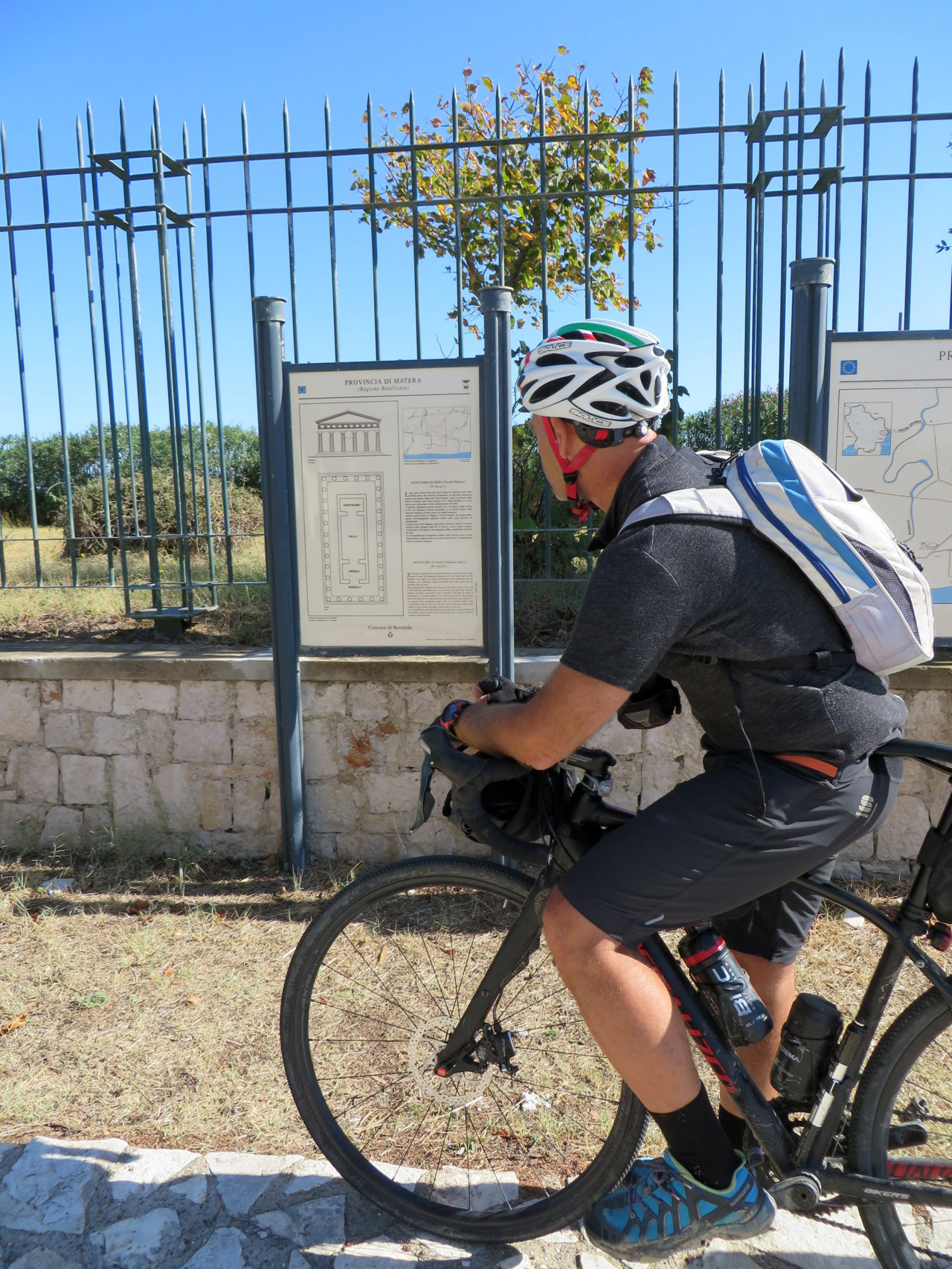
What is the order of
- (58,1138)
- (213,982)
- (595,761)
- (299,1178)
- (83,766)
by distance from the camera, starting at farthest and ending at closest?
(83,766)
(213,982)
(58,1138)
(299,1178)
(595,761)

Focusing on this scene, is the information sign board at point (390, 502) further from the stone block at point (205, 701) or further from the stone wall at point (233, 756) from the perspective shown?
the stone block at point (205, 701)

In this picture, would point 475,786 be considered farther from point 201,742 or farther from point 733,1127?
point 201,742

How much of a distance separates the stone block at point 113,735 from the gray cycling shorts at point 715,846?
3.19 meters

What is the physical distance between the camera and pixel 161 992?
10.9 feet

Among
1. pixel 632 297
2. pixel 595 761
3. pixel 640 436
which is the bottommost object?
pixel 595 761

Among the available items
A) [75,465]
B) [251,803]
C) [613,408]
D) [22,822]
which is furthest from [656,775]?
[75,465]

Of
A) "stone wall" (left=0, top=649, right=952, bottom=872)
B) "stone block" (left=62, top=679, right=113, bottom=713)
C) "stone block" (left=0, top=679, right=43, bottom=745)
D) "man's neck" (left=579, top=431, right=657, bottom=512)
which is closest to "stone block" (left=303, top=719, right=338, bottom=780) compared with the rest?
"stone wall" (left=0, top=649, right=952, bottom=872)

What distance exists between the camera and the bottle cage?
1.82m

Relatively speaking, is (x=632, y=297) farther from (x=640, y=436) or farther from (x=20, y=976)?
(x=20, y=976)

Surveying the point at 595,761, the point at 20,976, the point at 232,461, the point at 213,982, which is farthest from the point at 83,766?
the point at 232,461

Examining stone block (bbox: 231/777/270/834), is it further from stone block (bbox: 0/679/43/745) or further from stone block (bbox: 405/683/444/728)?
stone block (bbox: 0/679/43/745)

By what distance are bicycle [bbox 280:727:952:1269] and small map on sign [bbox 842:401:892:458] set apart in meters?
2.32

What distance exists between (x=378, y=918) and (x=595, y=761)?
38.6 inches

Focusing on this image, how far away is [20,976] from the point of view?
11.4 feet
